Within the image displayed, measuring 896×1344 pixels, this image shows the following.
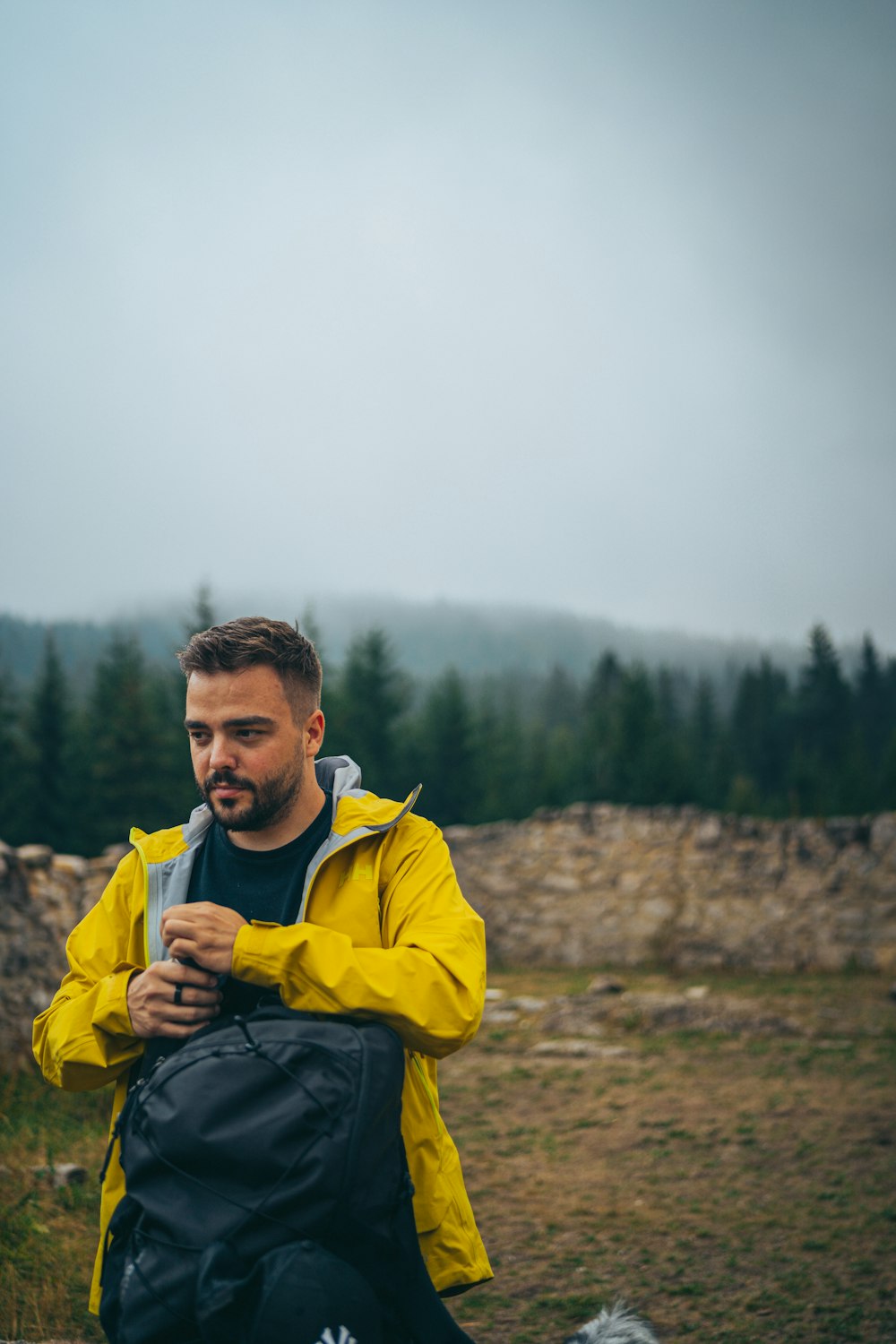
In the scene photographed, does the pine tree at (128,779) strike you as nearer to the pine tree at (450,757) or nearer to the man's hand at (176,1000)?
the pine tree at (450,757)

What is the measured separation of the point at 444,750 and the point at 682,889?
2322 centimetres

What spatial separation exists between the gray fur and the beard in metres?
1.32

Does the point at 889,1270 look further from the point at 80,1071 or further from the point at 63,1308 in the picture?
the point at 80,1071

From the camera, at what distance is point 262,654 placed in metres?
1.90

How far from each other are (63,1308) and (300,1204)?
2136 mm

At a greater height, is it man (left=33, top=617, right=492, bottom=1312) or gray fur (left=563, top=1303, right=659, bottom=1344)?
man (left=33, top=617, right=492, bottom=1312)

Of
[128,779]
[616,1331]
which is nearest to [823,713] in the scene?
[128,779]

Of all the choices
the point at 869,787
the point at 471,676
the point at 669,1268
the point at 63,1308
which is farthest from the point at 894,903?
the point at 471,676

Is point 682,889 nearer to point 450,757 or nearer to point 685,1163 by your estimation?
point 685,1163

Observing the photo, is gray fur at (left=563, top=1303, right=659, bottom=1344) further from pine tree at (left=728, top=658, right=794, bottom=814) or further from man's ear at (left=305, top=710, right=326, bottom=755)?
pine tree at (left=728, top=658, right=794, bottom=814)

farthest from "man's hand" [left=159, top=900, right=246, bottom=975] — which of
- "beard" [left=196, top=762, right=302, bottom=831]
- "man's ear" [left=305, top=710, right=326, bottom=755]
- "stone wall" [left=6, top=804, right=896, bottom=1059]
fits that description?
"stone wall" [left=6, top=804, right=896, bottom=1059]

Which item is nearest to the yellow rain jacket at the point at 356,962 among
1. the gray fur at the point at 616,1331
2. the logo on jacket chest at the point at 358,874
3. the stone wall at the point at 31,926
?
the logo on jacket chest at the point at 358,874

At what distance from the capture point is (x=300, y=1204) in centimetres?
149

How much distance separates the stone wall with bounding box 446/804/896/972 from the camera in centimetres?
1032
